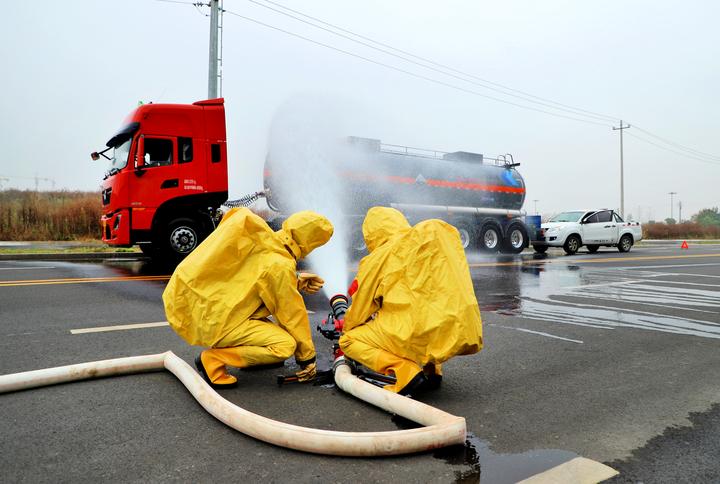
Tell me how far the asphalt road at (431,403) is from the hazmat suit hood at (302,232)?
1048mm

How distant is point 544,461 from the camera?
265 centimetres

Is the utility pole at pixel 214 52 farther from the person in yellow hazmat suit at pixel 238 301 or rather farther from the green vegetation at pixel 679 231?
the green vegetation at pixel 679 231

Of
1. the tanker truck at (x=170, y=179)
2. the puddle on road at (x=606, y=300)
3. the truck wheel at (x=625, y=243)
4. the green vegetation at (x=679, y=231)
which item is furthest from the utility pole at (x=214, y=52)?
the green vegetation at (x=679, y=231)

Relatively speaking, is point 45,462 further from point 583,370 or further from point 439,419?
point 583,370

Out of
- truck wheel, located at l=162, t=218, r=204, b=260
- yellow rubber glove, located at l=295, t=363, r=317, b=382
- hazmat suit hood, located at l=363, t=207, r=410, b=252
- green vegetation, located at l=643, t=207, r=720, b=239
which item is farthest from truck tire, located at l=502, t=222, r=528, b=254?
green vegetation, located at l=643, t=207, r=720, b=239

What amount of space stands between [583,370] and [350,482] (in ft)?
9.00

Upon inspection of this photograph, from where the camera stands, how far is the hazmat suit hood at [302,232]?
12.9 ft

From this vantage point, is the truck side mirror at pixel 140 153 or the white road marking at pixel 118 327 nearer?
the white road marking at pixel 118 327

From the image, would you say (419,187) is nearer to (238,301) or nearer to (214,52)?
(214,52)

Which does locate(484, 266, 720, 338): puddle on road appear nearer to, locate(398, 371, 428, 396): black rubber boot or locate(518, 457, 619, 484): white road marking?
locate(398, 371, 428, 396): black rubber boot

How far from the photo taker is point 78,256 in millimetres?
14250

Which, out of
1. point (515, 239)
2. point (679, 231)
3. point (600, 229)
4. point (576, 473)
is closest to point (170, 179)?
point (576, 473)

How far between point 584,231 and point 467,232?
17.3 feet

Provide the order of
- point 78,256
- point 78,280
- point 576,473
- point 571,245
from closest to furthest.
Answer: point 576,473
point 78,280
point 78,256
point 571,245
